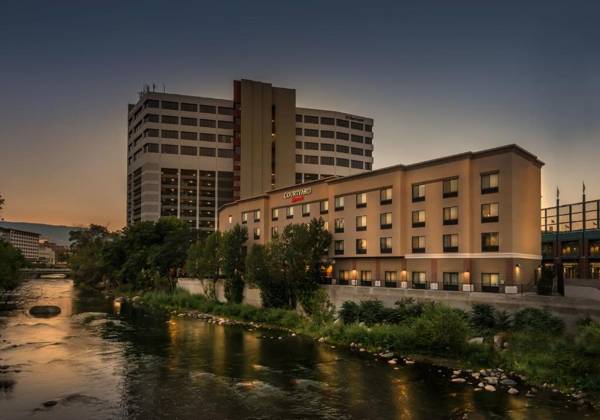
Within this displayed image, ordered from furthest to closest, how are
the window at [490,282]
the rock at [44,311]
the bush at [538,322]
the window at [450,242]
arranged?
the rock at [44,311]
the window at [450,242]
the window at [490,282]
the bush at [538,322]

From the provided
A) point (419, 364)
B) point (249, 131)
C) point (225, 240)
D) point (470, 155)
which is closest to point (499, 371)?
point (419, 364)

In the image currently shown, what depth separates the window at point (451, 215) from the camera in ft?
172

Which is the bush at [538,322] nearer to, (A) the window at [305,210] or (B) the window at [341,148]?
(A) the window at [305,210]

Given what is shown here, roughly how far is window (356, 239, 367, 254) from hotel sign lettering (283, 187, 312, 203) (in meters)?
11.7

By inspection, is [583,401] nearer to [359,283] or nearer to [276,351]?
[276,351]

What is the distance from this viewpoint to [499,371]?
33.0 meters

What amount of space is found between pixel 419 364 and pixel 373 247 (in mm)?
24644

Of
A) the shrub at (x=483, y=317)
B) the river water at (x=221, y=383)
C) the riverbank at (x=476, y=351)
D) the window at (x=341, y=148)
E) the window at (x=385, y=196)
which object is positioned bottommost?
the river water at (x=221, y=383)

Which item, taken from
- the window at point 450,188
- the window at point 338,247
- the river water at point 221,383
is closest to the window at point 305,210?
the window at point 338,247

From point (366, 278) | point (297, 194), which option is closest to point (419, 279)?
point (366, 278)

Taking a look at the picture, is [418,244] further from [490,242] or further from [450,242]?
[490,242]

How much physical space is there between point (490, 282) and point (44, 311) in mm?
57132

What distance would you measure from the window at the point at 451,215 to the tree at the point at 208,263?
32405 mm

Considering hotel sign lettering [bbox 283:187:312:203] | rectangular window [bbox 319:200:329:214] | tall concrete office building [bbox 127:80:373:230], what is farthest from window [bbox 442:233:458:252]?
tall concrete office building [bbox 127:80:373:230]
